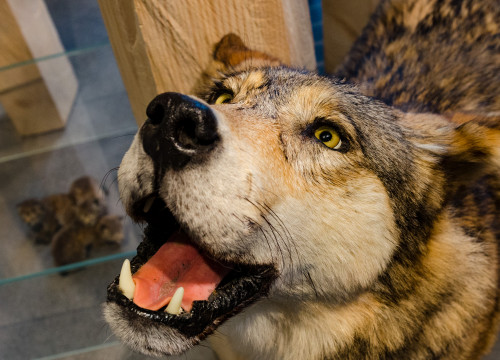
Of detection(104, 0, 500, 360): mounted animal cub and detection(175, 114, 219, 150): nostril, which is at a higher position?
detection(175, 114, 219, 150): nostril

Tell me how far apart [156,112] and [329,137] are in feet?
1.76

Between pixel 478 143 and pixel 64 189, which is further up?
pixel 478 143

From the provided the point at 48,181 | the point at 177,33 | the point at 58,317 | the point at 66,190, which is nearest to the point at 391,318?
the point at 177,33

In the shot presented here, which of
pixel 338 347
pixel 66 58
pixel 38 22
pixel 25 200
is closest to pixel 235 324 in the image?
pixel 338 347

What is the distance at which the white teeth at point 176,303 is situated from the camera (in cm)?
104

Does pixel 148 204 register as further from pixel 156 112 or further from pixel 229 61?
pixel 229 61

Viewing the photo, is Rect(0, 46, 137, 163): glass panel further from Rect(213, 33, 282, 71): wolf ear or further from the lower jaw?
the lower jaw

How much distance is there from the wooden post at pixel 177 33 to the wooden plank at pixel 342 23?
2.29ft

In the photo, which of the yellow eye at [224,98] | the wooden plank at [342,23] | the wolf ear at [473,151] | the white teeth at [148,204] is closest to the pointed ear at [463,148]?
the wolf ear at [473,151]

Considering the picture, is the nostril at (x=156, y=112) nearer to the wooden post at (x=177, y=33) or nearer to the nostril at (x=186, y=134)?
the nostril at (x=186, y=134)

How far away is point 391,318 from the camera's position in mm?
1376

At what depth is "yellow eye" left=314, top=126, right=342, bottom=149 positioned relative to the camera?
1297 mm

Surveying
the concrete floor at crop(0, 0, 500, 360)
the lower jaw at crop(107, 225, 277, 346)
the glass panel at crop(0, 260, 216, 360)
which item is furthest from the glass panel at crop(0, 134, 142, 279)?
the lower jaw at crop(107, 225, 277, 346)

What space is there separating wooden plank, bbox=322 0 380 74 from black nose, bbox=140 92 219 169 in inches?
67.3
